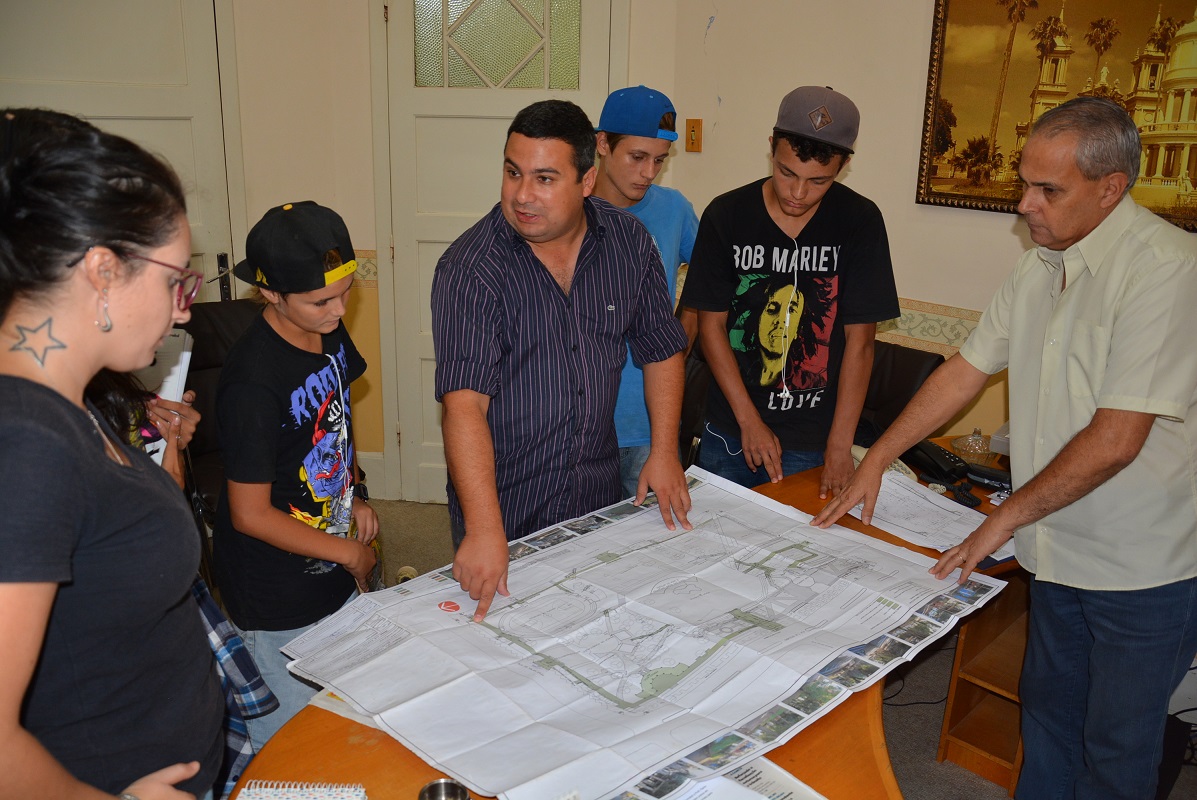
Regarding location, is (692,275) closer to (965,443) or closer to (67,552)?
(965,443)

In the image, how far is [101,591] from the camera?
0.95 metres

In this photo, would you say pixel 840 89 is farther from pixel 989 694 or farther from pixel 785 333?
pixel 989 694

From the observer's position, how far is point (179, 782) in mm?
1105

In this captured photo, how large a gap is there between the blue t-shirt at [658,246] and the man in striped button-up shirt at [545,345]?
0.50 metres

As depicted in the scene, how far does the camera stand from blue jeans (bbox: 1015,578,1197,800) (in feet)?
5.85

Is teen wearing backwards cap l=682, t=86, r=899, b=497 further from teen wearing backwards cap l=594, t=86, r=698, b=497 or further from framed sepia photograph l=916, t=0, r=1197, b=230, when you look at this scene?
framed sepia photograph l=916, t=0, r=1197, b=230

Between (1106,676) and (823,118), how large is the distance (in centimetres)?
140

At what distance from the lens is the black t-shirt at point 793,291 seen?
2.40m

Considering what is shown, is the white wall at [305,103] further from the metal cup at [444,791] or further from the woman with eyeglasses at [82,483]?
the metal cup at [444,791]

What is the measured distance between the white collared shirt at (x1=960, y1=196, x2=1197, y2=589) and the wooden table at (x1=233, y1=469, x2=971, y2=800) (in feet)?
2.37

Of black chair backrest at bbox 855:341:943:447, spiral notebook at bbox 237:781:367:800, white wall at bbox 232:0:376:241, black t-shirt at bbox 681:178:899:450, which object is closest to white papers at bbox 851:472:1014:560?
black t-shirt at bbox 681:178:899:450

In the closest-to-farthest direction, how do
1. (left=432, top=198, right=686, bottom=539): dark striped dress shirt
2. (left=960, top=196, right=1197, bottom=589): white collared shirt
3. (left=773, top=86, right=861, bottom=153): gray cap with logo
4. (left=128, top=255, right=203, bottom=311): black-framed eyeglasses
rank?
(left=128, top=255, right=203, bottom=311): black-framed eyeglasses < (left=960, top=196, right=1197, bottom=589): white collared shirt < (left=432, top=198, right=686, bottom=539): dark striped dress shirt < (left=773, top=86, right=861, bottom=153): gray cap with logo

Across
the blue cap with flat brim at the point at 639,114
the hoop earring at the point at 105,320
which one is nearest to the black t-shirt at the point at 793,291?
the blue cap with flat brim at the point at 639,114

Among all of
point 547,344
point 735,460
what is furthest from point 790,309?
point 547,344
